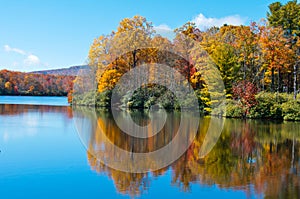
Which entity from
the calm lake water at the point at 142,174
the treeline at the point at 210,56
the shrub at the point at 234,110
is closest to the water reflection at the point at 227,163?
the calm lake water at the point at 142,174

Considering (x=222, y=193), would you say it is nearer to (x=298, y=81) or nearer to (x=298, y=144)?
(x=298, y=144)

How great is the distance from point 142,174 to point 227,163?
112 inches

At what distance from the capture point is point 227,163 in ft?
33.2

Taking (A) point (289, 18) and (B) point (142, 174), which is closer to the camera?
(B) point (142, 174)

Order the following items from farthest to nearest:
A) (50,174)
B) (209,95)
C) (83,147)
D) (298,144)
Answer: (209,95) → (298,144) → (83,147) → (50,174)

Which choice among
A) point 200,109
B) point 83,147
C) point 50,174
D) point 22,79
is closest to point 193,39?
point 200,109

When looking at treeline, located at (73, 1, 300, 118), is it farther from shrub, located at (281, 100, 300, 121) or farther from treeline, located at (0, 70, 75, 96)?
treeline, located at (0, 70, 75, 96)

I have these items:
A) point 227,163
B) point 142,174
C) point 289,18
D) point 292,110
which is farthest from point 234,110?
point 142,174

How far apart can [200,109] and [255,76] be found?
222 inches

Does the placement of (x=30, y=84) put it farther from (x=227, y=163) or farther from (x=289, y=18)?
(x=227, y=163)

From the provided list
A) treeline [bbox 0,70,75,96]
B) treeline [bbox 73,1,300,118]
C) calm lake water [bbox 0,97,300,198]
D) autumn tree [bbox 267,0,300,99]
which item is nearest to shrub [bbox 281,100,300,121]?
treeline [bbox 73,1,300,118]

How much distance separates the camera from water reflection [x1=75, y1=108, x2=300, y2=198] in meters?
7.79

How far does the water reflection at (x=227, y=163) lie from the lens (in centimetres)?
779

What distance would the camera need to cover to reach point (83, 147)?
12180 mm
